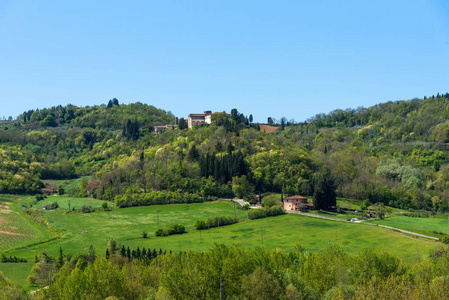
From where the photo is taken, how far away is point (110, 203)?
12419 centimetres

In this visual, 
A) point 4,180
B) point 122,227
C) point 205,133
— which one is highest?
point 205,133

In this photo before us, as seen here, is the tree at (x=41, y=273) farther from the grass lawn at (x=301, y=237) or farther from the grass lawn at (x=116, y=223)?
the grass lawn at (x=301, y=237)

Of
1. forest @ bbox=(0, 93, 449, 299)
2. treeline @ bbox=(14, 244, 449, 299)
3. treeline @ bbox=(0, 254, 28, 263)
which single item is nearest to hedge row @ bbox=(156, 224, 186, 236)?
forest @ bbox=(0, 93, 449, 299)

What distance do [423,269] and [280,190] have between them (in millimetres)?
75586

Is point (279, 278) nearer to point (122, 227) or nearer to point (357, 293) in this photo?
point (357, 293)

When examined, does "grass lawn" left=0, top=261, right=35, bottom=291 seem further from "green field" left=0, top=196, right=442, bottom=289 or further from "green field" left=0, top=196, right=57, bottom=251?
"green field" left=0, top=196, right=57, bottom=251

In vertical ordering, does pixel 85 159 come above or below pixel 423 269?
above

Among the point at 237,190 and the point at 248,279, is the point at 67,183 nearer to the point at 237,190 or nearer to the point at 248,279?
the point at 237,190

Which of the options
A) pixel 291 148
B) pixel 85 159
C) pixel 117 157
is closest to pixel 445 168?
pixel 291 148

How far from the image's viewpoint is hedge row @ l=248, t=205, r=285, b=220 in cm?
10031

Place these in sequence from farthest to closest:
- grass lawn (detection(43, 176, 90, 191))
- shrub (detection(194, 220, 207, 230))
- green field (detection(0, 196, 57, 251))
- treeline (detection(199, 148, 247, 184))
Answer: grass lawn (detection(43, 176, 90, 191))
treeline (detection(199, 148, 247, 184))
shrub (detection(194, 220, 207, 230))
green field (detection(0, 196, 57, 251))

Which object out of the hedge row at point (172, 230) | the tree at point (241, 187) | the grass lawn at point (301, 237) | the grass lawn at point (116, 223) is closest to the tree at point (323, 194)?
the grass lawn at point (301, 237)

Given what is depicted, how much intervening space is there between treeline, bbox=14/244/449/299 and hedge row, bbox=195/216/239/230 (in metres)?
41.0

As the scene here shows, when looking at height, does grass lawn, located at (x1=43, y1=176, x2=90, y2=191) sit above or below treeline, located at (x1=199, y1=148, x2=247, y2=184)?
below
